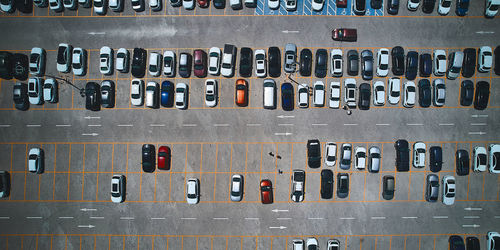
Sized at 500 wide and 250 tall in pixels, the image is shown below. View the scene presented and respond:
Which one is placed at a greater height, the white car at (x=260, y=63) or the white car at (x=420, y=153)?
the white car at (x=260, y=63)

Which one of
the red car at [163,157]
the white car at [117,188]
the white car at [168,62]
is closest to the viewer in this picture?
the white car at [117,188]

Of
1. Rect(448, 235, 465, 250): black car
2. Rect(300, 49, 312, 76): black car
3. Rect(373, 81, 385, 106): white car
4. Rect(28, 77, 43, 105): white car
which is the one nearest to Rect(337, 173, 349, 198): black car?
Rect(373, 81, 385, 106): white car

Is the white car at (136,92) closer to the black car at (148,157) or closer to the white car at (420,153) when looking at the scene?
the black car at (148,157)

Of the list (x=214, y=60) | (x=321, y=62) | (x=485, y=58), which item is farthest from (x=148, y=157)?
(x=485, y=58)

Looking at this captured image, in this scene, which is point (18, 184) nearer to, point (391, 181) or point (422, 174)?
point (391, 181)

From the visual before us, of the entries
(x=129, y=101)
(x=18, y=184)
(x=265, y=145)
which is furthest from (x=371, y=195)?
(x=18, y=184)

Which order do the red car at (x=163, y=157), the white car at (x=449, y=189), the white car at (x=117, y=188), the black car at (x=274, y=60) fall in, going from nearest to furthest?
the white car at (x=449, y=189), the white car at (x=117, y=188), the red car at (x=163, y=157), the black car at (x=274, y=60)

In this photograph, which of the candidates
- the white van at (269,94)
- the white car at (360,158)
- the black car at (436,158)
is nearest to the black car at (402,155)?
the black car at (436,158)
